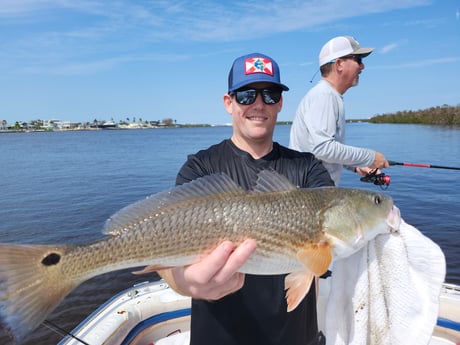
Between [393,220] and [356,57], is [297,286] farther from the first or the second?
[356,57]

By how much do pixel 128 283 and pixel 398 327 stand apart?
8456 millimetres

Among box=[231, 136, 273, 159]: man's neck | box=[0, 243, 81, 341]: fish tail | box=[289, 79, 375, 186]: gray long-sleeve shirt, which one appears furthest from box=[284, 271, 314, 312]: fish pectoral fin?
box=[289, 79, 375, 186]: gray long-sleeve shirt

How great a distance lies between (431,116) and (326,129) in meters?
99.4

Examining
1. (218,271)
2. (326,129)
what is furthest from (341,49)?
(218,271)

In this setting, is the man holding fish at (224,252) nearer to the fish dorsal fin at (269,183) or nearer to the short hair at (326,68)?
the fish dorsal fin at (269,183)

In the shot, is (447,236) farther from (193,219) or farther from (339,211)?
(193,219)

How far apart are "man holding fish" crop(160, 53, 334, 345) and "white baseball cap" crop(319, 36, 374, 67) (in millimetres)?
1861

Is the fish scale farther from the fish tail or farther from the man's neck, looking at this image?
the man's neck

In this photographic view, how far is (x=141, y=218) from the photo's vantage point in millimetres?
2277

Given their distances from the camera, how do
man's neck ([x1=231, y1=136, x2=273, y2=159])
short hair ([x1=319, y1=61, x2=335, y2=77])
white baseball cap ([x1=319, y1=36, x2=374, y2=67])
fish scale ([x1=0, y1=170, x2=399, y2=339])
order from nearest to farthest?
fish scale ([x1=0, y1=170, x2=399, y2=339]) → man's neck ([x1=231, y1=136, x2=273, y2=159]) → white baseball cap ([x1=319, y1=36, x2=374, y2=67]) → short hair ([x1=319, y1=61, x2=335, y2=77])

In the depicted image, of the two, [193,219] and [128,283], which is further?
[128,283]

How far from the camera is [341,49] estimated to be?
4.49 meters

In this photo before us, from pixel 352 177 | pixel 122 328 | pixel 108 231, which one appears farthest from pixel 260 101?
pixel 352 177

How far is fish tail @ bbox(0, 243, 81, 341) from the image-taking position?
1.97 m
